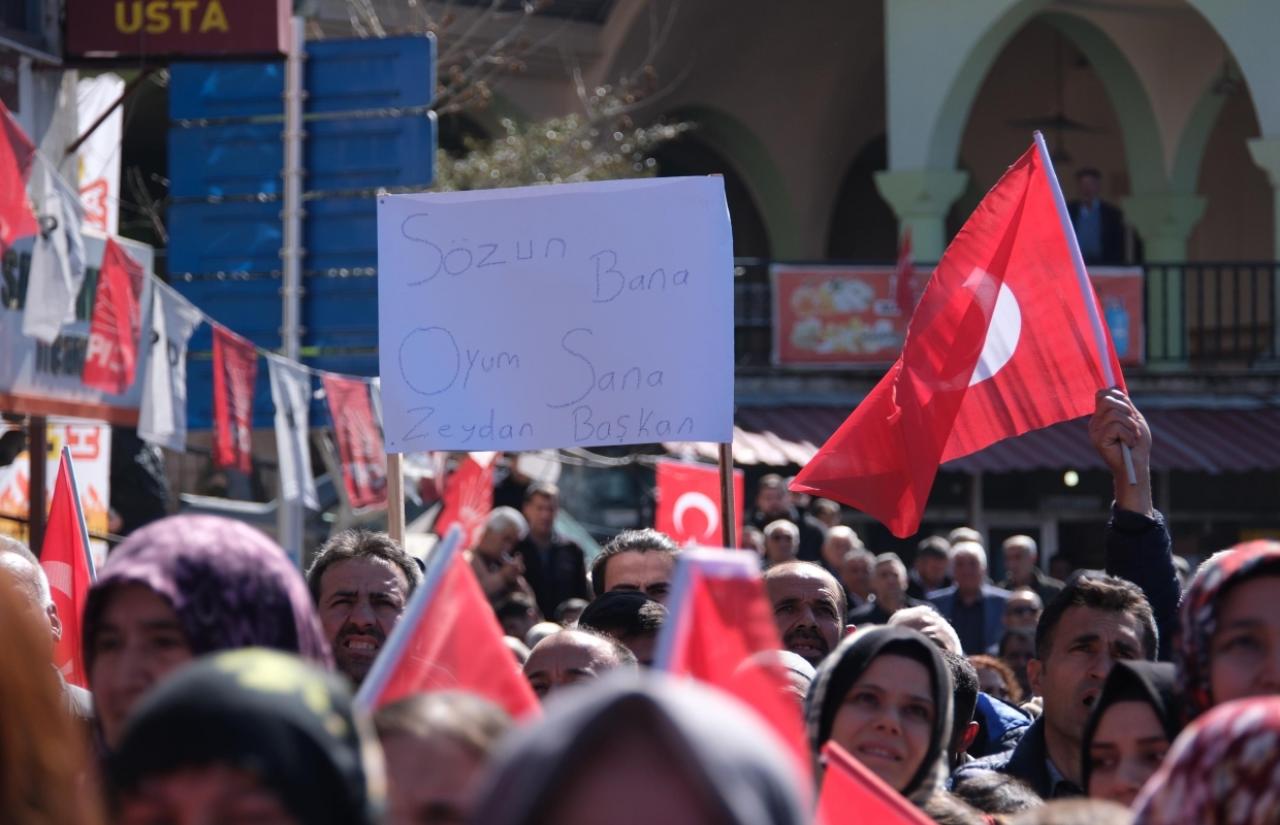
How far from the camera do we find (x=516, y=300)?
20.7 ft

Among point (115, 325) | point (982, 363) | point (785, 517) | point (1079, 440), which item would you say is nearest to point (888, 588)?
point (785, 517)

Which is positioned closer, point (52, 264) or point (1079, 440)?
point (52, 264)

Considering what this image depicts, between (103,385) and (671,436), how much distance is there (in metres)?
4.52

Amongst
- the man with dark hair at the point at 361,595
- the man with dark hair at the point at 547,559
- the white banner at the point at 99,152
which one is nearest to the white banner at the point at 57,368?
the man with dark hair at the point at 547,559

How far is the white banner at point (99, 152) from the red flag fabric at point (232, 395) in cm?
230

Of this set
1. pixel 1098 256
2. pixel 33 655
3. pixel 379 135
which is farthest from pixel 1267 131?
pixel 33 655

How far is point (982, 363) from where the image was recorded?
6.21 meters

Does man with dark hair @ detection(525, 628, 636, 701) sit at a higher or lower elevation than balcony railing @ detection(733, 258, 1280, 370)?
lower

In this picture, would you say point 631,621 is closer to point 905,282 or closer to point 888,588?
point 888,588

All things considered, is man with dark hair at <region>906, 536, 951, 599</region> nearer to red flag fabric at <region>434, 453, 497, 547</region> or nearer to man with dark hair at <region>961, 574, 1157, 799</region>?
red flag fabric at <region>434, 453, 497, 547</region>

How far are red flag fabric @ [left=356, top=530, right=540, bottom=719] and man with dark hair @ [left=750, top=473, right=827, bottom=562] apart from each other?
9648 mm

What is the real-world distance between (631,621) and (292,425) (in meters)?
6.81

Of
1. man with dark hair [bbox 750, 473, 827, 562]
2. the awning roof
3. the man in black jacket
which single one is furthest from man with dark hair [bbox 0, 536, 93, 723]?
the man in black jacket

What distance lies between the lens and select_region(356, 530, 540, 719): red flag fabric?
126 inches
